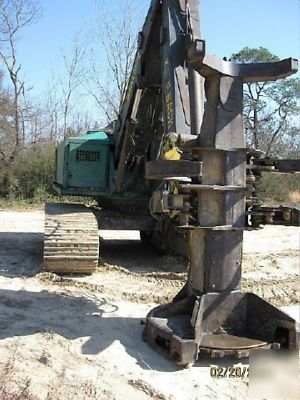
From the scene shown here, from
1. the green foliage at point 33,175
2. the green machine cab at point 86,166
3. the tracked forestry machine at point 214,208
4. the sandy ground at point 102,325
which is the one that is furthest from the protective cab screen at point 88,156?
the green foliage at point 33,175

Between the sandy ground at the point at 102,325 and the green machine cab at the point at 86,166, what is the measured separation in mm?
1079

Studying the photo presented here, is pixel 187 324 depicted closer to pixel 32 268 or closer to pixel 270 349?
pixel 270 349

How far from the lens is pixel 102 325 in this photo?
4.51 m

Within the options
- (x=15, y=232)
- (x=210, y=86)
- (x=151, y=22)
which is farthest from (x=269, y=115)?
(x=210, y=86)

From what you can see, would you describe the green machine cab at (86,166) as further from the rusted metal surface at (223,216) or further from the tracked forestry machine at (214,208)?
the rusted metal surface at (223,216)

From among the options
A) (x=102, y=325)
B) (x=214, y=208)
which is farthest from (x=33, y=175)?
(x=214, y=208)

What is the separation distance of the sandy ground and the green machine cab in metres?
1.08

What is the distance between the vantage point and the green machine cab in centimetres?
741

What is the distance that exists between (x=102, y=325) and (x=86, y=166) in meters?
3.39

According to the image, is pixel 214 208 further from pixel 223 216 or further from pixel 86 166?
pixel 86 166

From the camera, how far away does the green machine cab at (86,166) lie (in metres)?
7.41

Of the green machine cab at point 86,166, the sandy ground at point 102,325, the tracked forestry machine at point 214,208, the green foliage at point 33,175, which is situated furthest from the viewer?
the green foliage at point 33,175

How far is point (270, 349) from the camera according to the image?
12.2 ft

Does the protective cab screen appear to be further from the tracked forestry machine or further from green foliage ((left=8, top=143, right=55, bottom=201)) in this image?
green foliage ((left=8, top=143, right=55, bottom=201))
